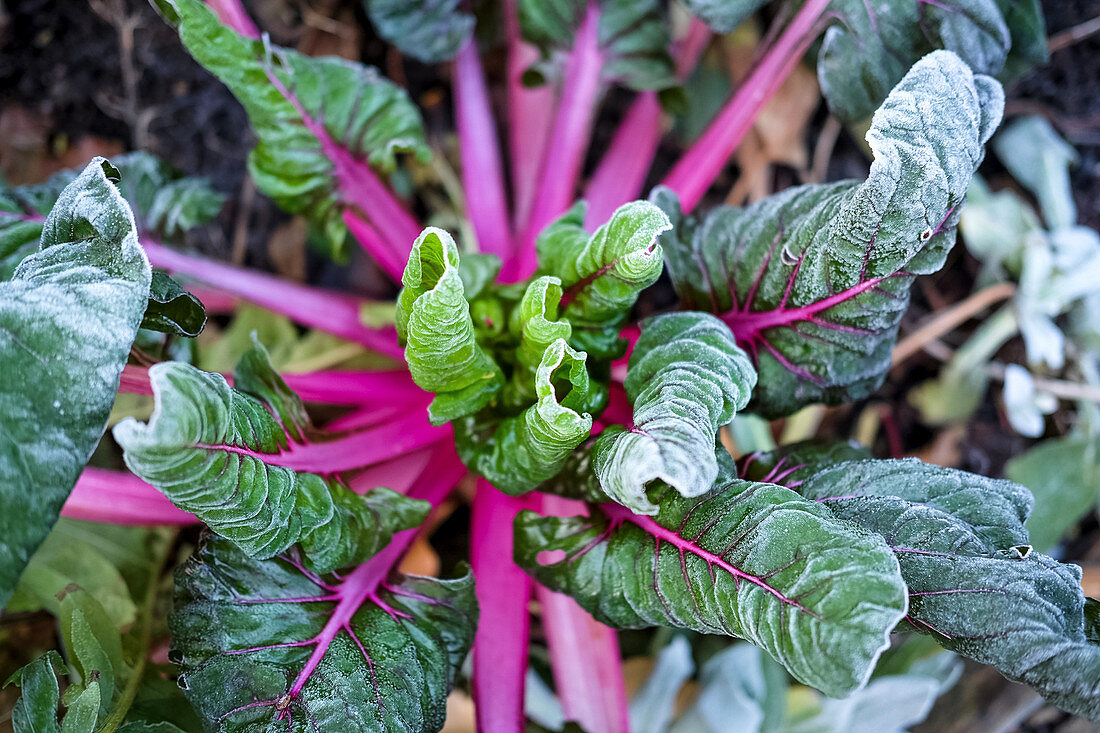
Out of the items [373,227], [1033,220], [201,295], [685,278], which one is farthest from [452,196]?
[1033,220]

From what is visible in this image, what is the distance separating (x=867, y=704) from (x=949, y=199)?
818 mm

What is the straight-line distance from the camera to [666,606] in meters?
0.78

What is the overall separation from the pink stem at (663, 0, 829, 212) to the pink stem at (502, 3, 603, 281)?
156 mm

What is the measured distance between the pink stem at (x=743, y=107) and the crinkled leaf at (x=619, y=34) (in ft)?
0.39

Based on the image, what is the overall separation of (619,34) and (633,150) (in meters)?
0.19

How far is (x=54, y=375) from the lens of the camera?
2.13 ft

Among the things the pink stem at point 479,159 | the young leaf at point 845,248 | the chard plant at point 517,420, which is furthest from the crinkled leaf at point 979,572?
the pink stem at point 479,159

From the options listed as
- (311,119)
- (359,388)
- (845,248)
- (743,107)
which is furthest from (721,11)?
(359,388)

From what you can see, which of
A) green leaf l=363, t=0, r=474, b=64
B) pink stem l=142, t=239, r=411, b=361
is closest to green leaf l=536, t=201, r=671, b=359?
pink stem l=142, t=239, r=411, b=361

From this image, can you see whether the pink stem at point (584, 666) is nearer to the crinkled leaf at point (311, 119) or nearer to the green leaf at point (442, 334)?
the green leaf at point (442, 334)

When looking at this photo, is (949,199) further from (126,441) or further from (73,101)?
(73,101)

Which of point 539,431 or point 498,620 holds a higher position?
point 539,431

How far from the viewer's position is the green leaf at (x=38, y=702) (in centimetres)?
77

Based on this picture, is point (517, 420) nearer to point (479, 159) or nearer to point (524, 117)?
point (479, 159)
